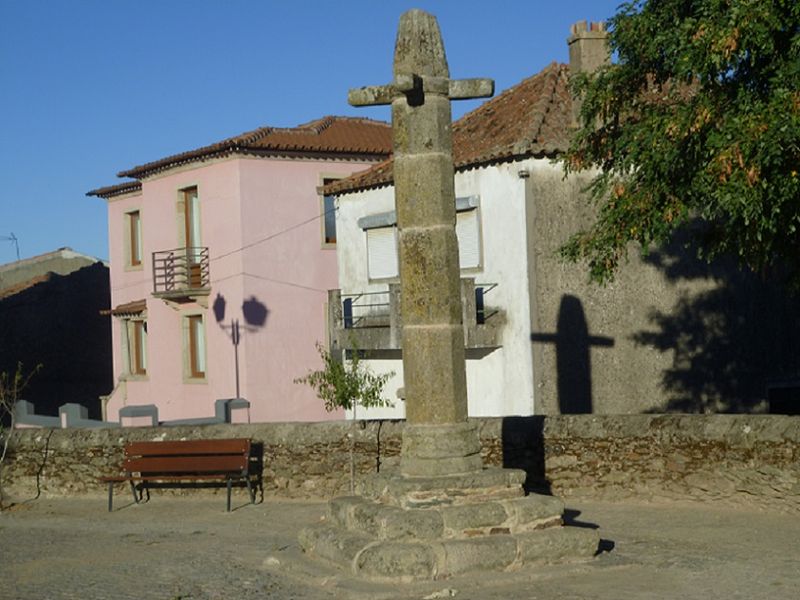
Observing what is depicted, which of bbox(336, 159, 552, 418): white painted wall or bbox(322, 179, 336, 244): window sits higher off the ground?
bbox(322, 179, 336, 244): window

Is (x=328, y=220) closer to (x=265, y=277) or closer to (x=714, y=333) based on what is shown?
(x=265, y=277)

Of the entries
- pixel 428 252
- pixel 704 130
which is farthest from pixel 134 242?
pixel 428 252

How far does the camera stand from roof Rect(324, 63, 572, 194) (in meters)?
20.7

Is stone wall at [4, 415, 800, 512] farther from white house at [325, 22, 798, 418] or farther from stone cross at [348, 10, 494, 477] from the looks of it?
white house at [325, 22, 798, 418]

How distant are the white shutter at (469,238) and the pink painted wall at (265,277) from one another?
7.57 m

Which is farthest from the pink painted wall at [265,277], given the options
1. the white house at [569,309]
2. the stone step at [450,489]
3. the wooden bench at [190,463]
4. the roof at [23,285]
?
the stone step at [450,489]

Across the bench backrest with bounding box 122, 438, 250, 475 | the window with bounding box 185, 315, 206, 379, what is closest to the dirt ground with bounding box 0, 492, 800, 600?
the bench backrest with bounding box 122, 438, 250, 475

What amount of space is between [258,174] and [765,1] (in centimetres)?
1859

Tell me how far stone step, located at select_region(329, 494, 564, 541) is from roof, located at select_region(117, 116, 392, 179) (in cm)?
1887

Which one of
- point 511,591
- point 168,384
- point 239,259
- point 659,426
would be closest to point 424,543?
point 511,591

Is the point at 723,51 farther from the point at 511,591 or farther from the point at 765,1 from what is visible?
the point at 511,591

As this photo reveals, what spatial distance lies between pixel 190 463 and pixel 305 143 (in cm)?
1563

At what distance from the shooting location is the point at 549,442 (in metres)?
13.2

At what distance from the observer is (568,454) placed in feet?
43.0
